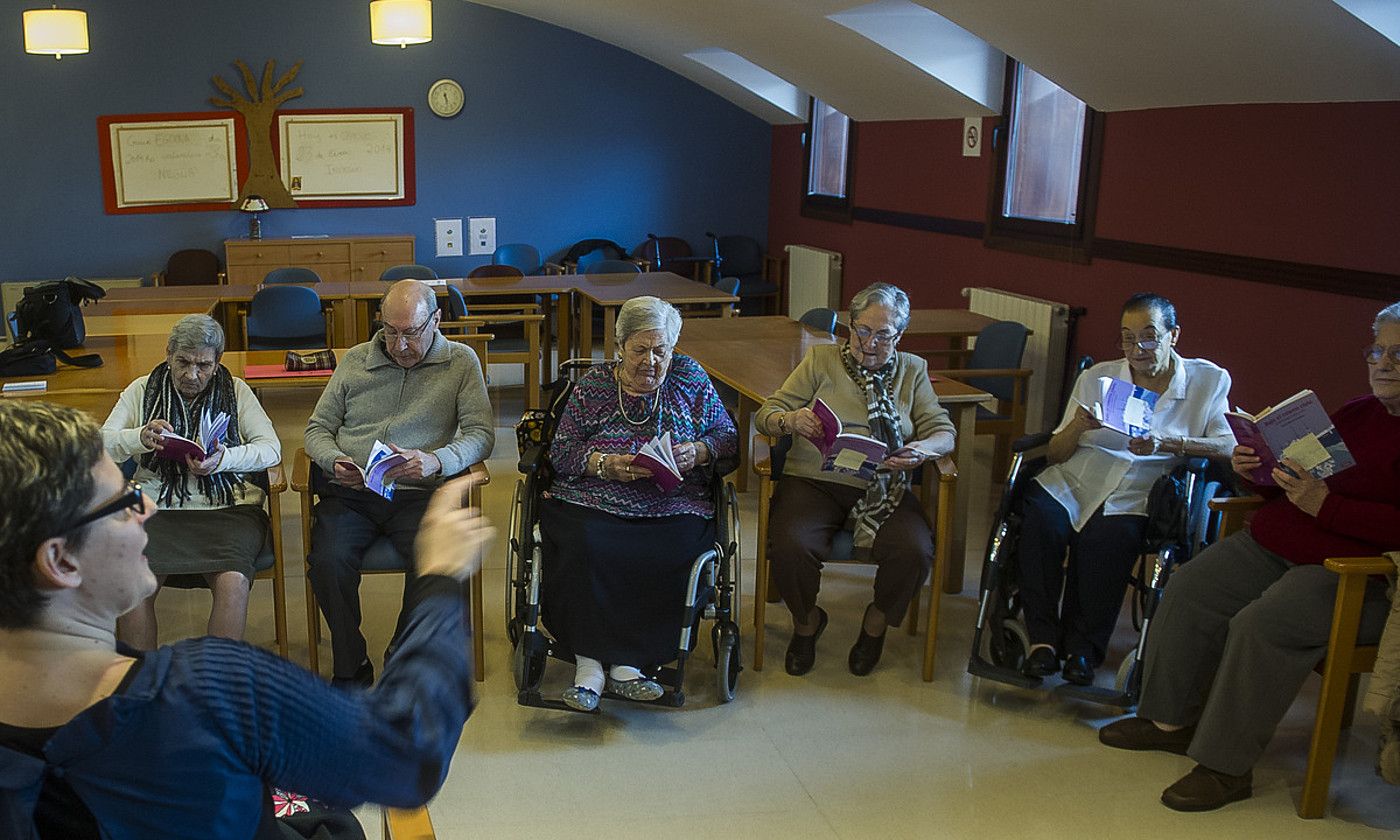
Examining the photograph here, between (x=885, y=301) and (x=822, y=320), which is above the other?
(x=885, y=301)

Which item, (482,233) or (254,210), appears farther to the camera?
(482,233)

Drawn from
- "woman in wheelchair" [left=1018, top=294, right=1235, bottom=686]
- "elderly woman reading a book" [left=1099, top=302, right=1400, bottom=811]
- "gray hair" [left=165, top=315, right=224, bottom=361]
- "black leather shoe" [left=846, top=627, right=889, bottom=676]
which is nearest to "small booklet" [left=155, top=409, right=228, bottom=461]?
"gray hair" [left=165, top=315, right=224, bottom=361]

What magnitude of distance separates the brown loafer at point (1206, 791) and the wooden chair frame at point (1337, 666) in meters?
0.14

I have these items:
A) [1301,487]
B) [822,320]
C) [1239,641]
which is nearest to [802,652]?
[1239,641]

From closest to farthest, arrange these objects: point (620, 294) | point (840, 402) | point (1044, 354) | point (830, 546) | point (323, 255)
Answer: point (830, 546) < point (840, 402) < point (1044, 354) < point (620, 294) < point (323, 255)

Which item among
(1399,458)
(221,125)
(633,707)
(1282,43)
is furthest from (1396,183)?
(221,125)

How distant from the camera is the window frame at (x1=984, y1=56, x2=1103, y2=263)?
602 centimetres

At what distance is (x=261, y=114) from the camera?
933 cm

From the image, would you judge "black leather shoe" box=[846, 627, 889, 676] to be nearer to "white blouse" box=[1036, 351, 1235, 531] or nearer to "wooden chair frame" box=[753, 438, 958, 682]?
"wooden chair frame" box=[753, 438, 958, 682]

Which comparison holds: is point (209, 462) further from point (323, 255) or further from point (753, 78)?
point (753, 78)

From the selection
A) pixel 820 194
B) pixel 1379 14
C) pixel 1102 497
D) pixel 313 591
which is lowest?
pixel 313 591

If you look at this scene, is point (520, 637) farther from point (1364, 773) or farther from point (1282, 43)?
point (1282, 43)

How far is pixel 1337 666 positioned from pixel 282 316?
512 centimetres

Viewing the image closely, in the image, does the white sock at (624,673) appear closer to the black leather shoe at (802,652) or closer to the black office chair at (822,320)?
the black leather shoe at (802,652)
